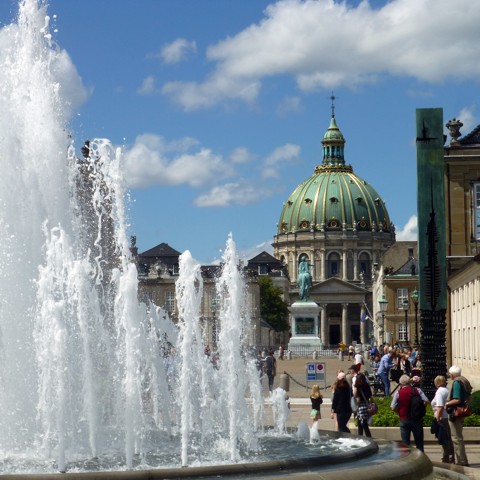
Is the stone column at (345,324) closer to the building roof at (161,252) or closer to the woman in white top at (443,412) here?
the building roof at (161,252)

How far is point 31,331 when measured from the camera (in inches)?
695

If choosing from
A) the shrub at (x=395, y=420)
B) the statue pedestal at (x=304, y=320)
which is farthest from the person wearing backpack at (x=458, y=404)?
the statue pedestal at (x=304, y=320)

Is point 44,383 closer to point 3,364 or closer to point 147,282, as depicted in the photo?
point 3,364

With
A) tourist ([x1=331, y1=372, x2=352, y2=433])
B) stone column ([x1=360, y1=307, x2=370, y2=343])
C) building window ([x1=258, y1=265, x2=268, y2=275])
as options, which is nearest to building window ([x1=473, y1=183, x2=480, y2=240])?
→ tourist ([x1=331, y1=372, x2=352, y2=433])

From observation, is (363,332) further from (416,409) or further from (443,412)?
(416,409)

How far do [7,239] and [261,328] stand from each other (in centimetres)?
12963

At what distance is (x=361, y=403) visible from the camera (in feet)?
67.6

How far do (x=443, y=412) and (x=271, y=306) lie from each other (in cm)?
14448

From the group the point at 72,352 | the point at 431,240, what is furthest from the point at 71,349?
the point at 431,240

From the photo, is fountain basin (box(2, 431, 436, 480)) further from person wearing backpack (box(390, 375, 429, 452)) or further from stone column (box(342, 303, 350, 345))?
stone column (box(342, 303, 350, 345))

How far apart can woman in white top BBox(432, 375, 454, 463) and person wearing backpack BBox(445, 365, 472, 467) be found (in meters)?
0.09

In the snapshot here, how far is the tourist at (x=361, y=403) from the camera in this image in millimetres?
20500

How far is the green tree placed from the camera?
16088 cm

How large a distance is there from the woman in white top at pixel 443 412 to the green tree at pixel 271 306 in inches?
5558
